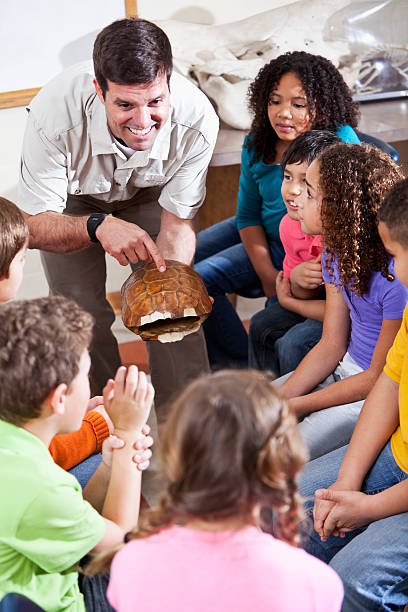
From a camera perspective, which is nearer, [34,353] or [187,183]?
[34,353]

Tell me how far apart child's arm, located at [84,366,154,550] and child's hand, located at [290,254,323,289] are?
0.88 metres

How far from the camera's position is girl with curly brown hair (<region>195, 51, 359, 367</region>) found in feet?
7.41

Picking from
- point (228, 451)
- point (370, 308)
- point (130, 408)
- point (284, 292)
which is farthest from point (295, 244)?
point (228, 451)

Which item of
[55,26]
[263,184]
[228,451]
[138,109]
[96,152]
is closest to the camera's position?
[228,451]

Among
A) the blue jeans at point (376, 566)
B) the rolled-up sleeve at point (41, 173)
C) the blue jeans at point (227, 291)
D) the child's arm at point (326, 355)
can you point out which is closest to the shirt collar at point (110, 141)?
the rolled-up sleeve at point (41, 173)

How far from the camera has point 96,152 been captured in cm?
216

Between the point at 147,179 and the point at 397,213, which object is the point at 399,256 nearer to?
the point at 397,213

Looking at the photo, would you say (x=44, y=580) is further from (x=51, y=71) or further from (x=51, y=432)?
(x=51, y=71)

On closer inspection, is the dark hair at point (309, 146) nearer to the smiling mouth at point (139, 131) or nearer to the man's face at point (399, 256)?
the smiling mouth at point (139, 131)

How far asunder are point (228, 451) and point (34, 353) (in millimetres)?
392

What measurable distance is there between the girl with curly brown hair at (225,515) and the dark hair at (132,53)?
3.87 ft

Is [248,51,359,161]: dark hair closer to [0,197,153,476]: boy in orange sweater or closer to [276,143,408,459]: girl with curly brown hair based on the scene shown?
[276,143,408,459]: girl with curly brown hair

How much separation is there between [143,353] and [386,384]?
1.83 meters

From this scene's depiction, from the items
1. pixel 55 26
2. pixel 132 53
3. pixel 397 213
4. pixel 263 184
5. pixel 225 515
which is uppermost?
pixel 132 53
